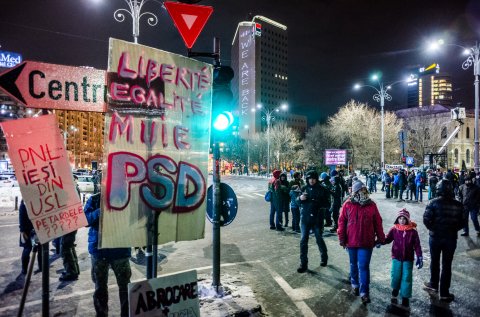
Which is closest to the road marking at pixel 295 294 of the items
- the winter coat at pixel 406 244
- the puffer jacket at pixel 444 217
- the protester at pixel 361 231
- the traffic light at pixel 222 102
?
the protester at pixel 361 231

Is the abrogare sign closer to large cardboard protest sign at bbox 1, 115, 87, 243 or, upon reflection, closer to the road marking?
large cardboard protest sign at bbox 1, 115, 87, 243

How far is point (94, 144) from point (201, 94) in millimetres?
171809

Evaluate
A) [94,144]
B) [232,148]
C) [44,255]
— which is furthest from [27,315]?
[94,144]

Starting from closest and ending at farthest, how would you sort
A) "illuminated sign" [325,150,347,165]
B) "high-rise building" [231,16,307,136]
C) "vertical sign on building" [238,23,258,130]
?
"illuminated sign" [325,150,347,165] < "vertical sign on building" [238,23,258,130] < "high-rise building" [231,16,307,136]

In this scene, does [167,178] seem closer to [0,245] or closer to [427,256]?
[427,256]

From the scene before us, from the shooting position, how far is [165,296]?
10.4 ft

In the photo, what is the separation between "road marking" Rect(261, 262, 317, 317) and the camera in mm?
4727

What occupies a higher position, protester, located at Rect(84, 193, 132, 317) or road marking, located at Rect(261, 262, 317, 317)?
protester, located at Rect(84, 193, 132, 317)

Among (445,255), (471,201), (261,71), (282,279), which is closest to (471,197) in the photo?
(471,201)

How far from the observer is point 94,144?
527 ft

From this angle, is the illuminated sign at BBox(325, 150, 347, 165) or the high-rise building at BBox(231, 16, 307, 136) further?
the high-rise building at BBox(231, 16, 307, 136)

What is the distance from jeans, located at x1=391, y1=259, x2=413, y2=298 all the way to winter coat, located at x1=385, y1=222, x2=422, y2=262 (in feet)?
0.28

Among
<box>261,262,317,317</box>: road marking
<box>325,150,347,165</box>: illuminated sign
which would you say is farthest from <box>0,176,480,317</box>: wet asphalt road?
<box>325,150,347,165</box>: illuminated sign

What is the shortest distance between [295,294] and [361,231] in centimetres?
147
